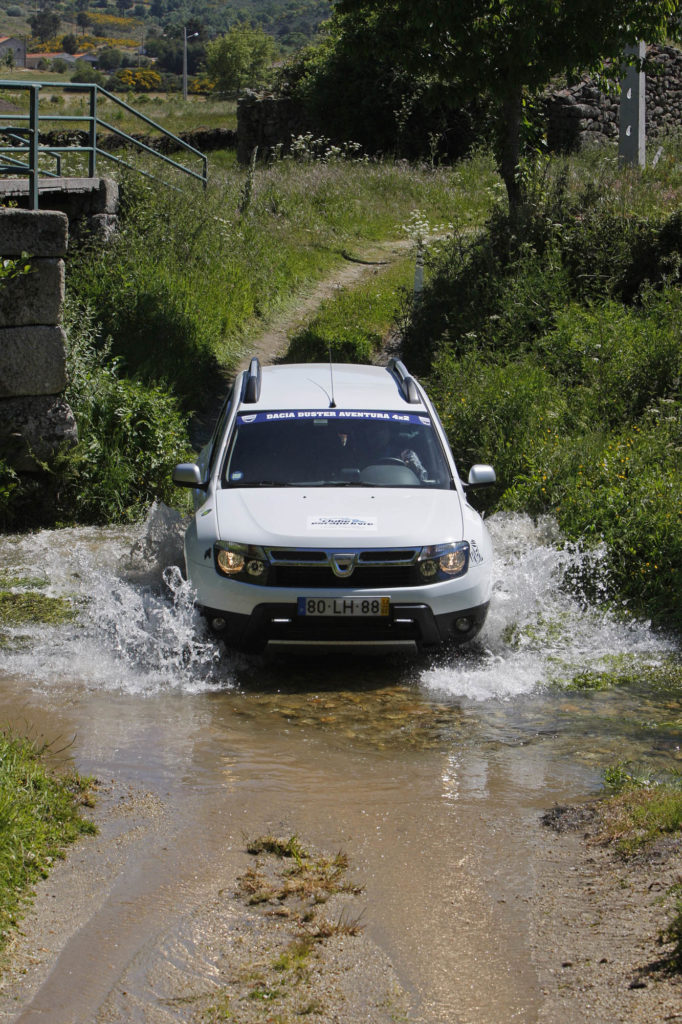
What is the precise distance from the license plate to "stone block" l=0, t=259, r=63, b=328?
16.5ft

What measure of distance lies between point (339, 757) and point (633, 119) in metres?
16.1

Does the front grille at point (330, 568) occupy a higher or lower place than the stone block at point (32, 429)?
higher

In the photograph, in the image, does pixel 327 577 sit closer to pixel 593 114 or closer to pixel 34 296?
pixel 34 296

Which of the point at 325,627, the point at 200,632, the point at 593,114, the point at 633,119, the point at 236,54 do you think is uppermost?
the point at 633,119

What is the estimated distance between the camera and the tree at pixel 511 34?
13.6 meters

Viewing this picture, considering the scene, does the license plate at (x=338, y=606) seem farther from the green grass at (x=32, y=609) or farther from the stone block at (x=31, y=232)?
the stone block at (x=31, y=232)

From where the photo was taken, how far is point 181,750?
598cm

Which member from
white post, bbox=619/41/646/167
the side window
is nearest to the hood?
the side window

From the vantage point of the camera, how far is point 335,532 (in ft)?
22.7

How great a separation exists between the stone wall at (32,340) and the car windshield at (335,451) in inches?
121

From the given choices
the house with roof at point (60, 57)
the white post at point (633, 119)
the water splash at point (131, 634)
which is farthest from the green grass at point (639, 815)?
the house with roof at point (60, 57)

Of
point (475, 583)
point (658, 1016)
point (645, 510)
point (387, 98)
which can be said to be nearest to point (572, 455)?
point (645, 510)

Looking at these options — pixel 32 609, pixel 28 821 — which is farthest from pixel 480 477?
pixel 28 821

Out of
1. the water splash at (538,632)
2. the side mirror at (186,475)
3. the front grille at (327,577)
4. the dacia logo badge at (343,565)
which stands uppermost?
the side mirror at (186,475)
